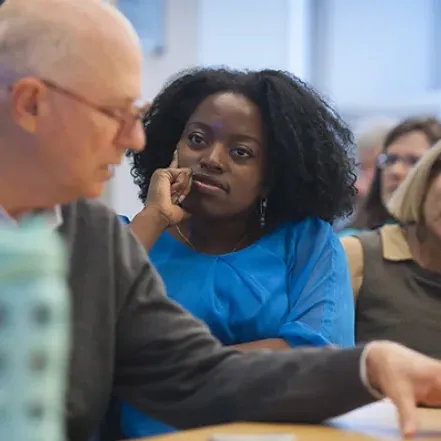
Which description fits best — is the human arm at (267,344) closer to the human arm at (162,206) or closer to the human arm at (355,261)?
the human arm at (162,206)

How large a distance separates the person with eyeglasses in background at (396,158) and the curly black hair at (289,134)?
43.5 inches

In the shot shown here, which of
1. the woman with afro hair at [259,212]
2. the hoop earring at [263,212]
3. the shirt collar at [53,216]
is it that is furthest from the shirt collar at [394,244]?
the shirt collar at [53,216]

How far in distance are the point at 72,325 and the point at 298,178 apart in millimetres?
859

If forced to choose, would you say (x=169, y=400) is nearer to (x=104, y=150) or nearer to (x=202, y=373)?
(x=202, y=373)

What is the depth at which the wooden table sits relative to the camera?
94 cm

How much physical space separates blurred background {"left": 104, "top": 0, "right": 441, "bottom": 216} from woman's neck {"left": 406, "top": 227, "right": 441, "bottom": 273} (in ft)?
6.28

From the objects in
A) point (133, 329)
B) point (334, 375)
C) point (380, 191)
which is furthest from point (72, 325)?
point (380, 191)

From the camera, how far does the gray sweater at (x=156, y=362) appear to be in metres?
1.03

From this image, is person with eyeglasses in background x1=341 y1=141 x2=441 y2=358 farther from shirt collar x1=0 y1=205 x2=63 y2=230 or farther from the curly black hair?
shirt collar x1=0 y1=205 x2=63 y2=230

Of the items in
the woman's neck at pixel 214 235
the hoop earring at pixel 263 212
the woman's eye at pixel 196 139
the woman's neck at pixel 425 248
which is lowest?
the woman's neck at pixel 425 248

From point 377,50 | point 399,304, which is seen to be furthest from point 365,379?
point 377,50

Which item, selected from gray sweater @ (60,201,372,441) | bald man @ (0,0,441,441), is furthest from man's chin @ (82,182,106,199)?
gray sweater @ (60,201,372,441)

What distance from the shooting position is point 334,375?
1021mm

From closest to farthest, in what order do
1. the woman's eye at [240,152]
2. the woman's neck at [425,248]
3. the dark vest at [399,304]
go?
1. the woman's eye at [240,152]
2. the dark vest at [399,304]
3. the woman's neck at [425,248]
